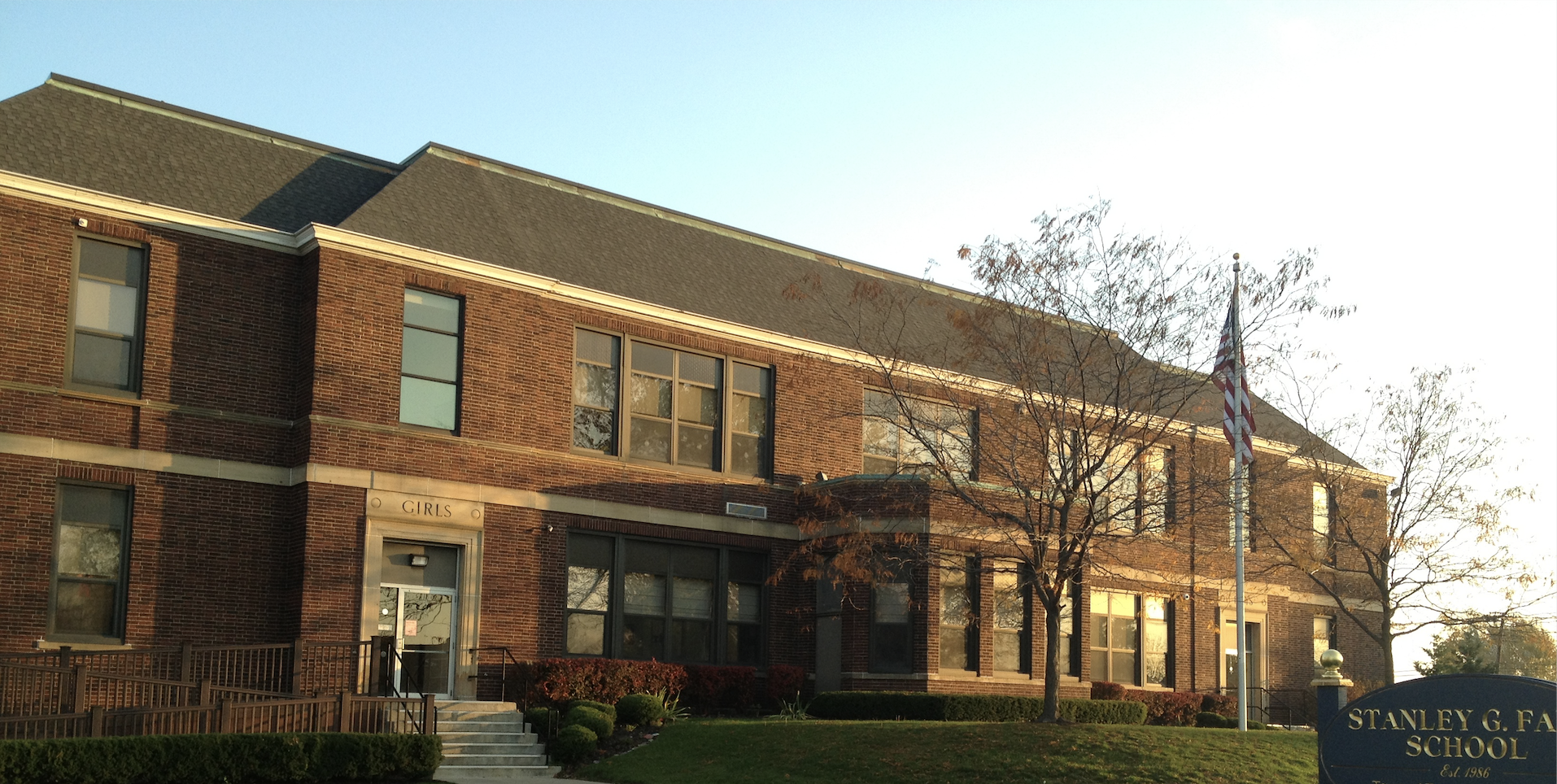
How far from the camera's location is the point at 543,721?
75.4 ft

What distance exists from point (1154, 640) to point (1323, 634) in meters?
8.27

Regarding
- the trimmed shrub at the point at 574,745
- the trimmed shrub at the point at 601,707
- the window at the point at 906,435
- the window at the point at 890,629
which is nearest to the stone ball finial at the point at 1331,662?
the window at the point at 906,435

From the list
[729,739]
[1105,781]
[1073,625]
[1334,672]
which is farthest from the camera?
[1073,625]

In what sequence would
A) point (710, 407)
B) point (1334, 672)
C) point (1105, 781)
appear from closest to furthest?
point (1334, 672), point (1105, 781), point (710, 407)

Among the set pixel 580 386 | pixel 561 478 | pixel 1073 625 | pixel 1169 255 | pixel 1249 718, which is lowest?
pixel 1249 718

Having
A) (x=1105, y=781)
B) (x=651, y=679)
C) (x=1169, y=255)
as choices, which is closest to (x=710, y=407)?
(x=651, y=679)

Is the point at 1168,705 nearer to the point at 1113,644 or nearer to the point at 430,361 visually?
the point at 1113,644

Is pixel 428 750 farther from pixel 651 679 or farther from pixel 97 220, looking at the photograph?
pixel 97 220

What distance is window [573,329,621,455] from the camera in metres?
26.9

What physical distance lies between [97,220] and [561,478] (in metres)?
8.60

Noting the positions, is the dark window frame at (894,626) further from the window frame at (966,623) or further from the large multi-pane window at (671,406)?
the large multi-pane window at (671,406)

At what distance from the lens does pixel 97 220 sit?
22719 mm

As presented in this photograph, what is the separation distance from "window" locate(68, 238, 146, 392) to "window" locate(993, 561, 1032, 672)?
627 inches

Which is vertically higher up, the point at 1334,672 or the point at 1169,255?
the point at 1169,255
